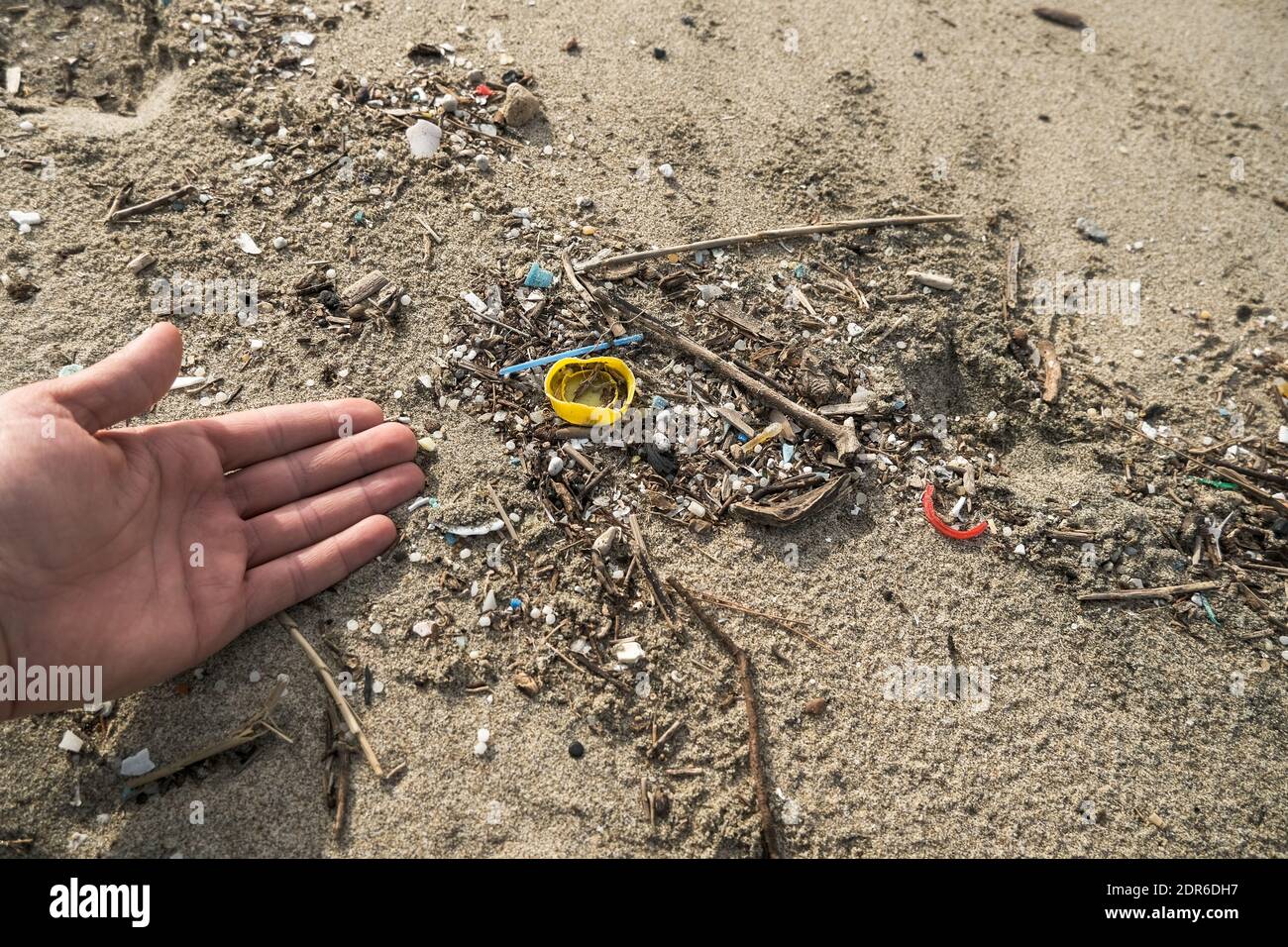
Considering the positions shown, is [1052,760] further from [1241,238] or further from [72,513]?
[72,513]

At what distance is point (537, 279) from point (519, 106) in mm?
1119

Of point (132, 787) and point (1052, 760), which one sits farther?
point (1052, 760)

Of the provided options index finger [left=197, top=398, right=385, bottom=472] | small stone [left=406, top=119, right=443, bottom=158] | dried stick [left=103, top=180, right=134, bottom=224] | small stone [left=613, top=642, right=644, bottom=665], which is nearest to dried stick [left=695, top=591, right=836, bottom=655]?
small stone [left=613, top=642, right=644, bottom=665]

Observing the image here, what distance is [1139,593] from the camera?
3248mm

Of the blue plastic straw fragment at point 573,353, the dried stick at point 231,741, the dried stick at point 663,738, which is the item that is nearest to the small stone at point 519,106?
the blue plastic straw fragment at point 573,353

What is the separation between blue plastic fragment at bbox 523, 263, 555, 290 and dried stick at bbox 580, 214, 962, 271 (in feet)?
0.58

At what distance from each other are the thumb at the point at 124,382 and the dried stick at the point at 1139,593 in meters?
3.72

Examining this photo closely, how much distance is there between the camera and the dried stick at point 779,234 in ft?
12.5

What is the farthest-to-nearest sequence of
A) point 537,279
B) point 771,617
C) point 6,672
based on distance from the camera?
point 537,279 < point 771,617 < point 6,672

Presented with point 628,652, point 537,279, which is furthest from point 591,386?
point 628,652

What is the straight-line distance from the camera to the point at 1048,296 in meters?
4.07

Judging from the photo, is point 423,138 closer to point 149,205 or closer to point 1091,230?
point 149,205
